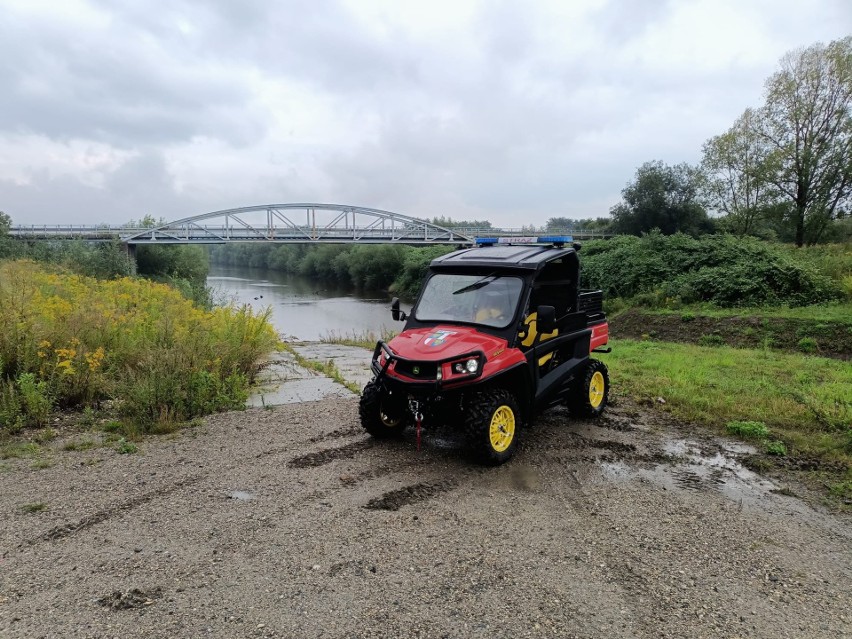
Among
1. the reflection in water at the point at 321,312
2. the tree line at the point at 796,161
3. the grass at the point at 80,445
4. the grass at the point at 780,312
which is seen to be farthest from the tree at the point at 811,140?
the grass at the point at 80,445

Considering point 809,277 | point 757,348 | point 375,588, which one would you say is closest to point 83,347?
point 375,588

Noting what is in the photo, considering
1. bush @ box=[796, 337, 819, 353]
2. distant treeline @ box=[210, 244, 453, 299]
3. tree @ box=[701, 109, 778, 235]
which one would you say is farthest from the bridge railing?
bush @ box=[796, 337, 819, 353]

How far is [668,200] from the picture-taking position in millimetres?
43719

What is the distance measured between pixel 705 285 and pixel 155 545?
1941 cm

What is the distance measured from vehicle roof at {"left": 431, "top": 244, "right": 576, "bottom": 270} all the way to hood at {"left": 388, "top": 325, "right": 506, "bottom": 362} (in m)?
0.79

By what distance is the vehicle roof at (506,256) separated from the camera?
5.45m

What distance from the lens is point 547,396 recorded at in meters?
5.68

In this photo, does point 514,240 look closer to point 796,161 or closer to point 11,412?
point 11,412

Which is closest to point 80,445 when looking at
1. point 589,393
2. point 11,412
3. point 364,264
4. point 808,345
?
point 11,412

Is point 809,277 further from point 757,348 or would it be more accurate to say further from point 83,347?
point 83,347

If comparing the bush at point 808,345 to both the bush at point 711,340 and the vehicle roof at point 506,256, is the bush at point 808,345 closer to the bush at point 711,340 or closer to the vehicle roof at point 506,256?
the bush at point 711,340

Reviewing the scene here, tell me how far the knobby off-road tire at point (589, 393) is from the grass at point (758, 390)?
3.34ft

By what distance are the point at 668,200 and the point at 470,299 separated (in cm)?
4432

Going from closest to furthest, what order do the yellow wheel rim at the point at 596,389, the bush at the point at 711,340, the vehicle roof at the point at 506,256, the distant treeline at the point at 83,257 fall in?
the vehicle roof at the point at 506,256 → the yellow wheel rim at the point at 596,389 → the bush at the point at 711,340 → the distant treeline at the point at 83,257
